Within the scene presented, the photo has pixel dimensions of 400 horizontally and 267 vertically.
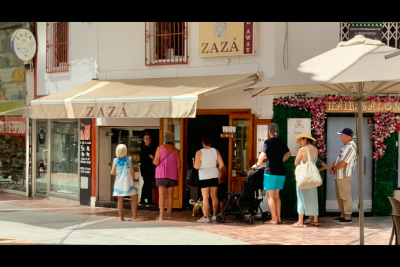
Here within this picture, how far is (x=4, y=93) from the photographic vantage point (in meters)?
18.4

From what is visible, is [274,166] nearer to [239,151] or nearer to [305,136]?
[305,136]

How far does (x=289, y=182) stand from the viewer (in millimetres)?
12367

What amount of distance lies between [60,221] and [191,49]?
16.2ft

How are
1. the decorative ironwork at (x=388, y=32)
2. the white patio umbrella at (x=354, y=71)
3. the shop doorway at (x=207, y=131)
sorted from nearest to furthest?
the white patio umbrella at (x=354, y=71), the decorative ironwork at (x=388, y=32), the shop doorway at (x=207, y=131)

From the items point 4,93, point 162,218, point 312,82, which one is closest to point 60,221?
point 162,218

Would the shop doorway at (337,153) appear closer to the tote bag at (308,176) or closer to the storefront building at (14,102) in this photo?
the tote bag at (308,176)

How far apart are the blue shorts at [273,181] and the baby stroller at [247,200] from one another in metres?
0.16

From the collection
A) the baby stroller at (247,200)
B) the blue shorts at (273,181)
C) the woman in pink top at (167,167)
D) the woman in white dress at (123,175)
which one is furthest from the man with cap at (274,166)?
the woman in white dress at (123,175)

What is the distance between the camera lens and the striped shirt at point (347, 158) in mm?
11586

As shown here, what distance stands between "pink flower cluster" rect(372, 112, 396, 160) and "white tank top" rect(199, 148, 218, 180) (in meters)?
3.53

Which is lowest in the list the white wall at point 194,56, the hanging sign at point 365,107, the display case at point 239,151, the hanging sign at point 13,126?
the display case at point 239,151

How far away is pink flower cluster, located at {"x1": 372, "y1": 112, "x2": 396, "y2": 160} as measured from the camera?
483 inches

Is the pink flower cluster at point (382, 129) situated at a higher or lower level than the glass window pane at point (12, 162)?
higher
